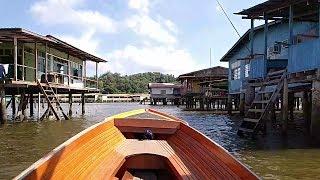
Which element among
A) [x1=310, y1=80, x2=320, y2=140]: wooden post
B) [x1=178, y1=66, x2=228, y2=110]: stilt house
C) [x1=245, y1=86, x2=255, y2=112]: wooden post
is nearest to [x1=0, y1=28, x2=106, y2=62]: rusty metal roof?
[x1=245, y1=86, x2=255, y2=112]: wooden post

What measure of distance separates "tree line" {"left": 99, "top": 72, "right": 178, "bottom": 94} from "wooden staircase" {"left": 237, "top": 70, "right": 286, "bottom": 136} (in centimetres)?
8446

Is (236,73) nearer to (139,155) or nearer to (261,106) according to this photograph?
(261,106)

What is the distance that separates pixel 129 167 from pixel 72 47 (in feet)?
60.3

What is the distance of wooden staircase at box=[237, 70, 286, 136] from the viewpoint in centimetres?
1381

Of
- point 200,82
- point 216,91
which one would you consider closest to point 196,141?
point 216,91

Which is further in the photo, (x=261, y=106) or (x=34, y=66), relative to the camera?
(x=34, y=66)

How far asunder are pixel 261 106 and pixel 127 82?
94921 mm

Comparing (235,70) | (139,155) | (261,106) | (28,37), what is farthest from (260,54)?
(235,70)

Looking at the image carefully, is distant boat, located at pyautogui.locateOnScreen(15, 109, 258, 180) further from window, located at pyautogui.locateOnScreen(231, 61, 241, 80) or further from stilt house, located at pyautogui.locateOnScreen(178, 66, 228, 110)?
stilt house, located at pyautogui.locateOnScreen(178, 66, 228, 110)

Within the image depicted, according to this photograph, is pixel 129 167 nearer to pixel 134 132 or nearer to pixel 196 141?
pixel 196 141

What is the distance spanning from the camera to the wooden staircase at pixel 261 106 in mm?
13806

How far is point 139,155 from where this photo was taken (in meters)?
6.80

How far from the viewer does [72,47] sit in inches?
952

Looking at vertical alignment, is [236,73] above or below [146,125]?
above
